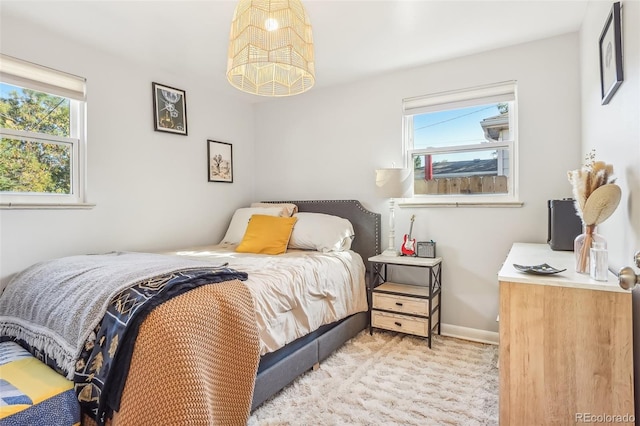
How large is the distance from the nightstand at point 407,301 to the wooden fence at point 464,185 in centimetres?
63

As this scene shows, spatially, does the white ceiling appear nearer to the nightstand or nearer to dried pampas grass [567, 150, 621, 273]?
dried pampas grass [567, 150, 621, 273]

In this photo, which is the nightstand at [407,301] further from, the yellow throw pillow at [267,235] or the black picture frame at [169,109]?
the black picture frame at [169,109]

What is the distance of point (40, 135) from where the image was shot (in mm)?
2385

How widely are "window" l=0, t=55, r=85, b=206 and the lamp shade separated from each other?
2366 mm

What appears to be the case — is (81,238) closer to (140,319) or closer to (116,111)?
(116,111)

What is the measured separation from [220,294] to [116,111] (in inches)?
82.0

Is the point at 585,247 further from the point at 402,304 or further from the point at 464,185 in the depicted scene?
the point at 464,185

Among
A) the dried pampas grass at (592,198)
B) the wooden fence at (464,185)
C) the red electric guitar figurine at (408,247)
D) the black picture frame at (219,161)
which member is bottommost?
the red electric guitar figurine at (408,247)

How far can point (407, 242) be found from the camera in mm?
2975

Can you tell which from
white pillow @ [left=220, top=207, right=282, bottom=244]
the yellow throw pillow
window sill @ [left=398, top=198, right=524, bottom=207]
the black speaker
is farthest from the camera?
white pillow @ [left=220, top=207, right=282, bottom=244]

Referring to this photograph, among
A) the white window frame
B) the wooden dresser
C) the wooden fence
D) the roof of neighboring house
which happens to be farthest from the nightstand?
the white window frame


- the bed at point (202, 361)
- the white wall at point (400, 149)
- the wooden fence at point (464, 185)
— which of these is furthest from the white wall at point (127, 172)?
the wooden fence at point (464, 185)

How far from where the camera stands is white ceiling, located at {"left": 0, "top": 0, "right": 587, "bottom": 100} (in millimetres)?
2080

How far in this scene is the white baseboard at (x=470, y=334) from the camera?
2.72 meters
